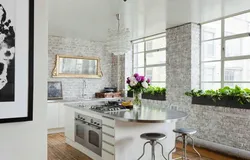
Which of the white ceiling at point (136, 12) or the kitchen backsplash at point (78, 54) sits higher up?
the white ceiling at point (136, 12)

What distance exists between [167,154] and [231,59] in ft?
8.05

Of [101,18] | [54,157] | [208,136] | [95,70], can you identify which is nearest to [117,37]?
[101,18]

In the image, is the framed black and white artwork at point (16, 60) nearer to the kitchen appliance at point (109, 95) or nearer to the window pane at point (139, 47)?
the kitchen appliance at point (109, 95)

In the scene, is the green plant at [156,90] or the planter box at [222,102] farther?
the green plant at [156,90]

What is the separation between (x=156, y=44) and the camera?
20.7 ft

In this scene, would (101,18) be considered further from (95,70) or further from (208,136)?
(208,136)

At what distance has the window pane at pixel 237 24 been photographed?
4219 millimetres

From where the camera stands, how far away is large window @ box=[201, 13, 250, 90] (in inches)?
166

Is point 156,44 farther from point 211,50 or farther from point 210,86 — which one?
point 210,86

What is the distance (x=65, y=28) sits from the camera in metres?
5.53

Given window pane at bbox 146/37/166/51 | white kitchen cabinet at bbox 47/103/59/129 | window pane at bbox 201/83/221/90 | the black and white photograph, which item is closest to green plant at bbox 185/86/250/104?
window pane at bbox 201/83/221/90

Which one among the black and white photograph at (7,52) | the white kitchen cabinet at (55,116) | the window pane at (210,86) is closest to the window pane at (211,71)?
the window pane at (210,86)

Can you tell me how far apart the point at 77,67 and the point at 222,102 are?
173 inches

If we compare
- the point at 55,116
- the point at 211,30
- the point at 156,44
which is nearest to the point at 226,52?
the point at 211,30
